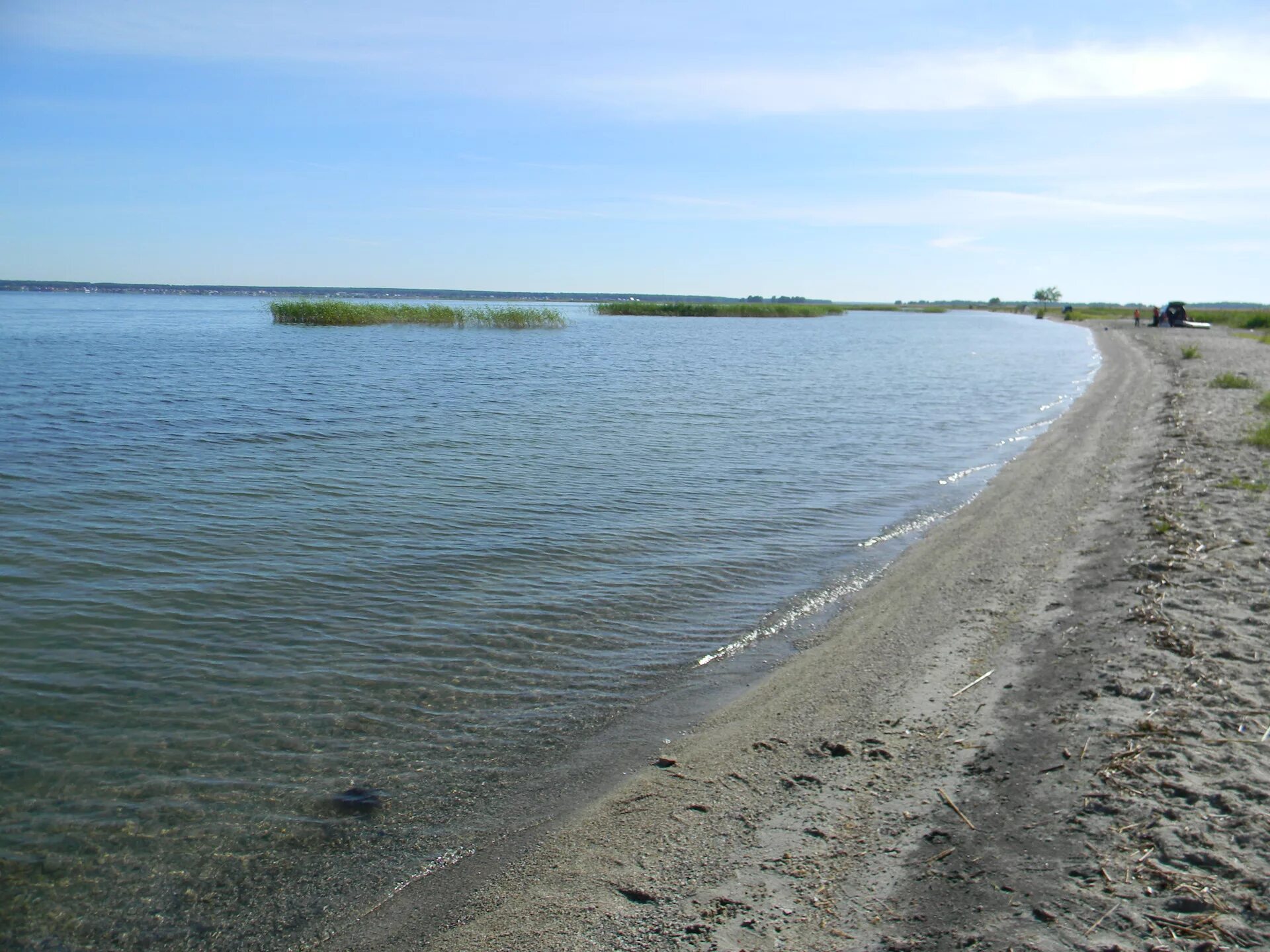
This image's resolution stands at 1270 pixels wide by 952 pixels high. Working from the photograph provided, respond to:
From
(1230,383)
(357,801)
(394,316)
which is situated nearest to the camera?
(357,801)

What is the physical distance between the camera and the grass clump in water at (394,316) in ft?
225

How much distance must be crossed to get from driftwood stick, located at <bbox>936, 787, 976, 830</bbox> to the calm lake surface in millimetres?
2815

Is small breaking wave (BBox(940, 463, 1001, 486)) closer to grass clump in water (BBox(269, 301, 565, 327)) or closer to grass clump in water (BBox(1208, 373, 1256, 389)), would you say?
grass clump in water (BBox(1208, 373, 1256, 389))

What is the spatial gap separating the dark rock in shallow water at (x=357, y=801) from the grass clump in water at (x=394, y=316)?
66.9m

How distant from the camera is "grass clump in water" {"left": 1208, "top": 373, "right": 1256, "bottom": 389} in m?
26.6

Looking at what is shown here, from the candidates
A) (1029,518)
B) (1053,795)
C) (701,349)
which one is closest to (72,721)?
(1053,795)

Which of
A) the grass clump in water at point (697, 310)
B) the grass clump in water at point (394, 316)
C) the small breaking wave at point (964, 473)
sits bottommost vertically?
the small breaking wave at point (964, 473)

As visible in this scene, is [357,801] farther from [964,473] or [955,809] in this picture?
[964,473]

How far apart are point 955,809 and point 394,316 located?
74.3 metres

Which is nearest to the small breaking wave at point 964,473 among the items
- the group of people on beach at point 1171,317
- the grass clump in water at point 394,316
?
the grass clump in water at point 394,316

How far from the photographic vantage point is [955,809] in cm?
504

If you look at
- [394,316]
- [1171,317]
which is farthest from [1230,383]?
[394,316]

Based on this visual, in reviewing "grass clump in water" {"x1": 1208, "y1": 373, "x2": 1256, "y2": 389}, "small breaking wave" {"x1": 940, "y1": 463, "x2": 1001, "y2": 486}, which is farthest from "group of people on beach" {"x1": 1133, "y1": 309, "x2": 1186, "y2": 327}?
"small breaking wave" {"x1": 940, "y1": 463, "x2": 1001, "y2": 486}

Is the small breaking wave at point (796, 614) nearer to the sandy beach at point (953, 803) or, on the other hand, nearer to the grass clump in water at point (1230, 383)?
the sandy beach at point (953, 803)
